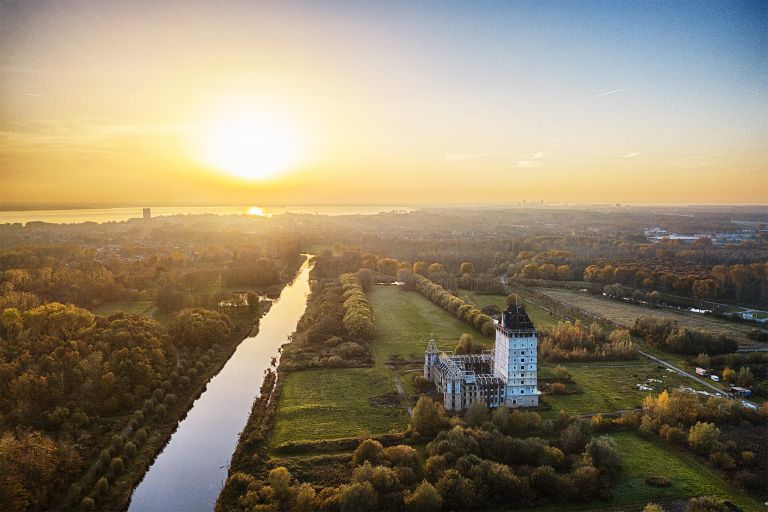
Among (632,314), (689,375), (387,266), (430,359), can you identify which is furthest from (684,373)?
(387,266)

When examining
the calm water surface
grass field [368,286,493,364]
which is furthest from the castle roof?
the calm water surface

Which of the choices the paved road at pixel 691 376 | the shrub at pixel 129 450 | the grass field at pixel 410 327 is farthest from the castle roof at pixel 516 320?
the shrub at pixel 129 450

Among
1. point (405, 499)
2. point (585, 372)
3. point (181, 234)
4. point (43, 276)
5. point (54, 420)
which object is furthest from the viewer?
point (181, 234)

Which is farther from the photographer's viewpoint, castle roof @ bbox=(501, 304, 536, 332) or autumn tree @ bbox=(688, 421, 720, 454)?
castle roof @ bbox=(501, 304, 536, 332)

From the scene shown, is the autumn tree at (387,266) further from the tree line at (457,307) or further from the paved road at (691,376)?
the paved road at (691,376)

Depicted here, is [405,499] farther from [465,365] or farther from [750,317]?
[750,317]

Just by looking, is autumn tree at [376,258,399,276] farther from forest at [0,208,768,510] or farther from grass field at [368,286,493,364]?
grass field at [368,286,493,364]

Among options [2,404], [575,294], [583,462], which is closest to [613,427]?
[583,462]
